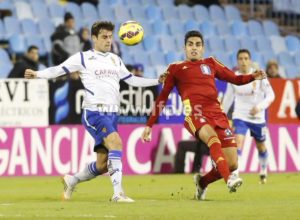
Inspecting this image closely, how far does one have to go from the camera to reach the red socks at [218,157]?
11.8m

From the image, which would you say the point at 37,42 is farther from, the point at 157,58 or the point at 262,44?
the point at 262,44

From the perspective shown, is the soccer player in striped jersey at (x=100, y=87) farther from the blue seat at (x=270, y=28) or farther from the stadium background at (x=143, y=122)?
the blue seat at (x=270, y=28)

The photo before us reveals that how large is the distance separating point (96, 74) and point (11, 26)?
423 inches

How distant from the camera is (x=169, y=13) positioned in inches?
1047

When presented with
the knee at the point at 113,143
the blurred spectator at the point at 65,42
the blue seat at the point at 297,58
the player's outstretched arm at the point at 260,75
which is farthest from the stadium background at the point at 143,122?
the player's outstretched arm at the point at 260,75

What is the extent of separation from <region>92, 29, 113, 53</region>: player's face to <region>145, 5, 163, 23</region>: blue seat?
1331cm

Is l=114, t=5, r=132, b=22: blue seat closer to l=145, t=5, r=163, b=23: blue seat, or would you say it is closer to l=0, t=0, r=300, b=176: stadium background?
l=0, t=0, r=300, b=176: stadium background

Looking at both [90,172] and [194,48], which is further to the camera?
[90,172]

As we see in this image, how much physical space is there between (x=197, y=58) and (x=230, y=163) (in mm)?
1405

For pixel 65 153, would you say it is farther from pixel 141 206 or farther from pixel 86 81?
pixel 141 206

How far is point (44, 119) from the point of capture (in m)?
19.5

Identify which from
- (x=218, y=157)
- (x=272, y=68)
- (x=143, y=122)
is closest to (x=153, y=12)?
(x=272, y=68)

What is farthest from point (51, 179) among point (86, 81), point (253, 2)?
point (253, 2)

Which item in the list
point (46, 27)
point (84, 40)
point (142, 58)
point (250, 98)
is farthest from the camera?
point (142, 58)
